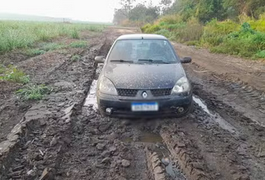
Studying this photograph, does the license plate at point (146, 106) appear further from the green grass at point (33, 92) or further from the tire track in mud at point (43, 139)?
the green grass at point (33, 92)

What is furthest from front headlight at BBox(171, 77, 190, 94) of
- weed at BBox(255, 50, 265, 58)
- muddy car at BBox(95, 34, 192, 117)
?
weed at BBox(255, 50, 265, 58)

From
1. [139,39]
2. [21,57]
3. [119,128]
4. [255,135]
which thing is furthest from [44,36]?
[255,135]

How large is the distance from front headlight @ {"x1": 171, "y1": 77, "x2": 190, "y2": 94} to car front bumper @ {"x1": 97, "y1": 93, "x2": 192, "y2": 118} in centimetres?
11

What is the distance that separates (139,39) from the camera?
18.1ft

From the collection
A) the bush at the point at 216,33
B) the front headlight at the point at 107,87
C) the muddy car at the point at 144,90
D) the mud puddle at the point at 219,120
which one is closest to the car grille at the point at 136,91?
the muddy car at the point at 144,90

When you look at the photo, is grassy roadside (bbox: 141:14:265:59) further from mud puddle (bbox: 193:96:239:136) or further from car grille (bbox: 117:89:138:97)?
car grille (bbox: 117:89:138:97)

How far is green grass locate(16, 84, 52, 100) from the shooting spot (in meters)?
5.43

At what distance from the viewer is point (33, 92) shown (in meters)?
5.66

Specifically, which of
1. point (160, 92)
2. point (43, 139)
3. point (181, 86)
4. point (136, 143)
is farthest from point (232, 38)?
point (43, 139)

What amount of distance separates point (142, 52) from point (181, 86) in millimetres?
1437

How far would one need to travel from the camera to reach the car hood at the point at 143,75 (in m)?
4.11

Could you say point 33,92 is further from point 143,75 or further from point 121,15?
point 121,15

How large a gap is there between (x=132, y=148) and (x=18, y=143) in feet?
5.42

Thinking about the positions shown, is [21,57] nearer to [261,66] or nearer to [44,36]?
[44,36]
